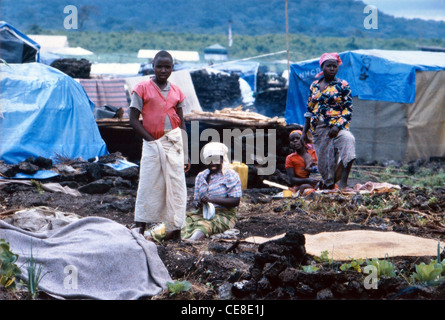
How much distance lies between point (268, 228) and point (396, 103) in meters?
7.54

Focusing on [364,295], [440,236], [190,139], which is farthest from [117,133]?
[364,295]

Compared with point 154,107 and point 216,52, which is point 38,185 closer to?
point 154,107

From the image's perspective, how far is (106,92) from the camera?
539 inches

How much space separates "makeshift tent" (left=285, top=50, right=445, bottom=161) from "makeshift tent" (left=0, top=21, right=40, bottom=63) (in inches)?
255

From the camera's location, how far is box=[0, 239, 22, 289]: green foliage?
3.60 metres

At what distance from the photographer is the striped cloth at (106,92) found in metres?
13.5

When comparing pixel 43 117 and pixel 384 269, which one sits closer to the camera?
pixel 384 269

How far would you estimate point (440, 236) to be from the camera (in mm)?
5480

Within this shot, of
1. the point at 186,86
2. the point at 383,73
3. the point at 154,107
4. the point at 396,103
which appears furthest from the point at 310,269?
the point at 186,86

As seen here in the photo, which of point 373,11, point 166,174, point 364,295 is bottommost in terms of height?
point 364,295

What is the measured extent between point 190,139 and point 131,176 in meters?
2.47

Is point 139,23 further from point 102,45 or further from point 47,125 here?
point 47,125

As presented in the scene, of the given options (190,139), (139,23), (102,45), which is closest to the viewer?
(190,139)

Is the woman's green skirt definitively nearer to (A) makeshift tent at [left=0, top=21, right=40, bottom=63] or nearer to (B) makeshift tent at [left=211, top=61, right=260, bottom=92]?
(A) makeshift tent at [left=0, top=21, right=40, bottom=63]
